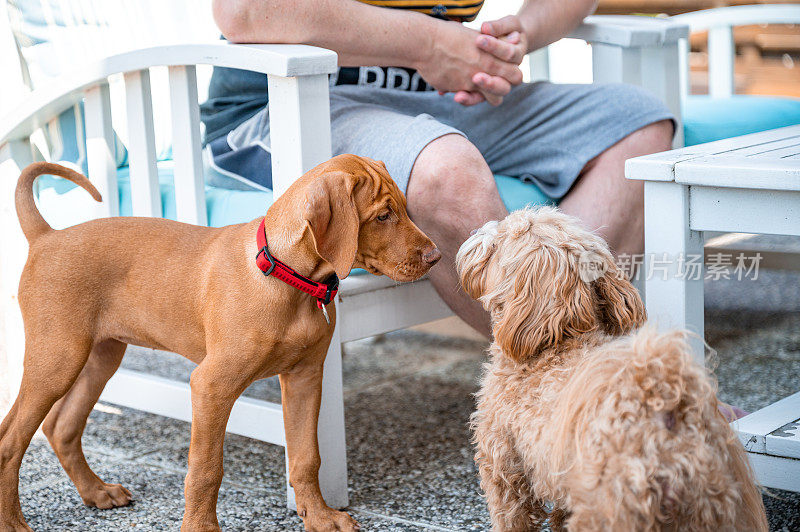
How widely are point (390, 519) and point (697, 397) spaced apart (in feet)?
3.05

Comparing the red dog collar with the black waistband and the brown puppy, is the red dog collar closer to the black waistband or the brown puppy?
the brown puppy

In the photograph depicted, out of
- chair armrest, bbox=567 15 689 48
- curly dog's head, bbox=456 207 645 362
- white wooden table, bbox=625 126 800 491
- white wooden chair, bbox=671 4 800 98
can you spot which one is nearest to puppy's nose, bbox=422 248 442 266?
curly dog's head, bbox=456 207 645 362

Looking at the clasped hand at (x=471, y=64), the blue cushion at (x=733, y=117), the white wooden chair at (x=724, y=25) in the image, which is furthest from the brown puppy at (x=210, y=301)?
the white wooden chair at (x=724, y=25)

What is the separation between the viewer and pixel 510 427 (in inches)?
63.5

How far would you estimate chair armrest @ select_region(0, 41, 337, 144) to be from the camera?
6.15 feet

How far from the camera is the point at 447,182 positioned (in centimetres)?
200

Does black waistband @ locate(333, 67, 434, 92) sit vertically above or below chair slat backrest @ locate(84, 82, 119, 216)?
above

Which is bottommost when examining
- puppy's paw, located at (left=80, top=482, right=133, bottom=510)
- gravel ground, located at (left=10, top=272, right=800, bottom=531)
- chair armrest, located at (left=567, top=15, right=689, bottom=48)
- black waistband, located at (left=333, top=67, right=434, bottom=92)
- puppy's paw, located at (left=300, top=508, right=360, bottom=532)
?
gravel ground, located at (left=10, top=272, right=800, bottom=531)

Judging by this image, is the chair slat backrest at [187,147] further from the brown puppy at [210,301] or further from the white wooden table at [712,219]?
the white wooden table at [712,219]

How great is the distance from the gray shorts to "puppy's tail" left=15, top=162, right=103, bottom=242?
0.42 meters

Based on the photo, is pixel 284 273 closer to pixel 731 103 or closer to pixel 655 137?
pixel 655 137

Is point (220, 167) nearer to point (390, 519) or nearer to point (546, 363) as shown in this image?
point (390, 519)

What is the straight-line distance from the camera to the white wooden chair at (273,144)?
1915mm

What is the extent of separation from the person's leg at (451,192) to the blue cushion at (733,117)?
3.12ft
